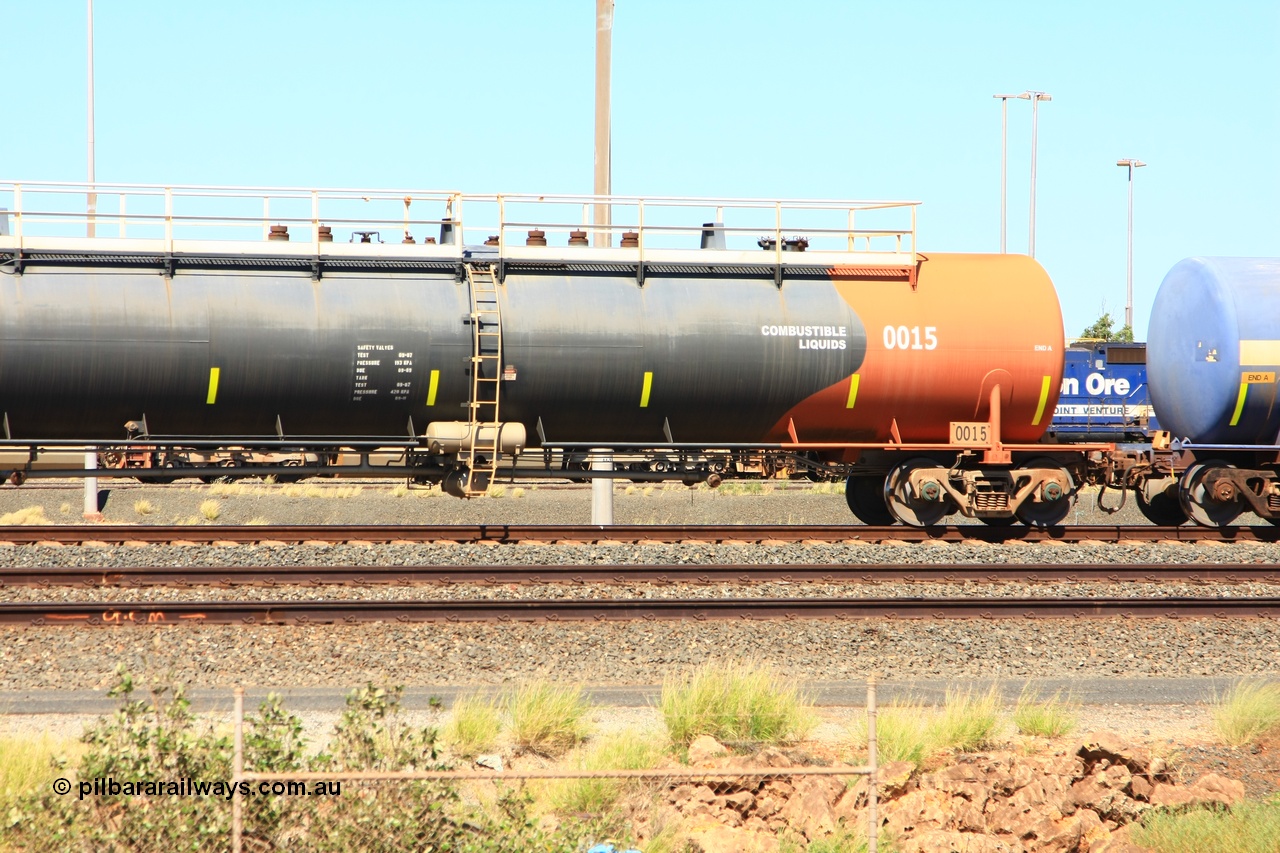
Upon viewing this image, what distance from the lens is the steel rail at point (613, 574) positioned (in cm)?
1235

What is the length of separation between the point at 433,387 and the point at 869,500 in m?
7.45

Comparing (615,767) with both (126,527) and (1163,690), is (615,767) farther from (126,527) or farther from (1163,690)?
(126,527)

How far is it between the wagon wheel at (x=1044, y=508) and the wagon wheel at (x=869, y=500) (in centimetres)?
209

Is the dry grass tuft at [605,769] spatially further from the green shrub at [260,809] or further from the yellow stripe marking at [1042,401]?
the yellow stripe marking at [1042,401]

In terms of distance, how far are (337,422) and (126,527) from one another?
430 cm

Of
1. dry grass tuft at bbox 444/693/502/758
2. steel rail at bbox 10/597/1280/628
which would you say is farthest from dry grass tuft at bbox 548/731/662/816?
steel rail at bbox 10/597/1280/628

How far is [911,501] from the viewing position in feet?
51.9

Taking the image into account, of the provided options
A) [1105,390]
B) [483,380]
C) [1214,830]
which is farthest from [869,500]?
[1105,390]

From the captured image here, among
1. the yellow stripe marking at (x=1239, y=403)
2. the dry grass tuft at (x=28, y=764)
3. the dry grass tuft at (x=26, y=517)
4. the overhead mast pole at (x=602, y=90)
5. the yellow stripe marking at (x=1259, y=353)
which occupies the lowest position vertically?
the dry grass tuft at (x=26, y=517)

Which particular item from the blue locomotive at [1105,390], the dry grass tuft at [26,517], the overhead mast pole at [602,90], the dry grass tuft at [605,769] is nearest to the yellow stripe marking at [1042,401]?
the overhead mast pole at [602,90]

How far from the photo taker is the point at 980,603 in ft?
37.1

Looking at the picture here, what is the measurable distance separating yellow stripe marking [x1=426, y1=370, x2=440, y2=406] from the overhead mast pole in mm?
5340

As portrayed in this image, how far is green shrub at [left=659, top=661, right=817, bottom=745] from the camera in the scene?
769cm

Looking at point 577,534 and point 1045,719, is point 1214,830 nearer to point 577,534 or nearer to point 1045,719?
point 1045,719
